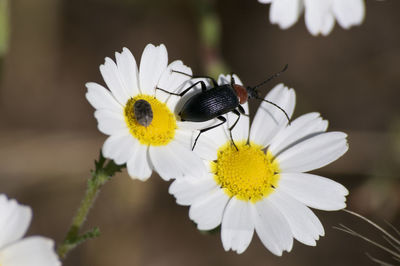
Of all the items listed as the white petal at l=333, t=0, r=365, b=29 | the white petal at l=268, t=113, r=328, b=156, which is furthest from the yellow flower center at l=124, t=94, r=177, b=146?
the white petal at l=333, t=0, r=365, b=29

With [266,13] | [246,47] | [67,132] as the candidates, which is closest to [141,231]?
[67,132]

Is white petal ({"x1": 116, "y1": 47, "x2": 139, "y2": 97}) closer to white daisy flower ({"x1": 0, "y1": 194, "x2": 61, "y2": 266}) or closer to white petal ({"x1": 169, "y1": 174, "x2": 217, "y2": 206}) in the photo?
white petal ({"x1": 169, "y1": 174, "x2": 217, "y2": 206})

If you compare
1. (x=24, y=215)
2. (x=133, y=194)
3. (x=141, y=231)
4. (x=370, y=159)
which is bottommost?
(x=370, y=159)

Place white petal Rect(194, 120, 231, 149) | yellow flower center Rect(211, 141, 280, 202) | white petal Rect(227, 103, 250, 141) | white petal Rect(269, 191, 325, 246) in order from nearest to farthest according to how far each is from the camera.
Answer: white petal Rect(269, 191, 325, 246), yellow flower center Rect(211, 141, 280, 202), white petal Rect(194, 120, 231, 149), white petal Rect(227, 103, 250, 141)

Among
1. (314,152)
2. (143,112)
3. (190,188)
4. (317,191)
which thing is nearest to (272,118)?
(314,152)

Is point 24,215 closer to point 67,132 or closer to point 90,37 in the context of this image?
point 67,132

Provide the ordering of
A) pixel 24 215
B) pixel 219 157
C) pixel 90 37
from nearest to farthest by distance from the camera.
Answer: pixel 24 215 < pixel 219 157 < pixel 90 37

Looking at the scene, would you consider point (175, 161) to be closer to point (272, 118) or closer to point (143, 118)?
point (143, 118)

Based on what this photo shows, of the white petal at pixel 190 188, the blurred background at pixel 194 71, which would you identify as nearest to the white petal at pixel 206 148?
the white petal at pixel 190 188

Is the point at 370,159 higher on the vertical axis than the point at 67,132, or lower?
lower
